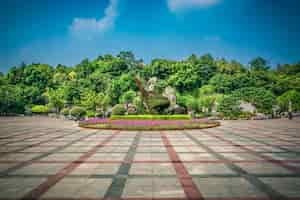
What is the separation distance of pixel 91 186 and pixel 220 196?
136 inches

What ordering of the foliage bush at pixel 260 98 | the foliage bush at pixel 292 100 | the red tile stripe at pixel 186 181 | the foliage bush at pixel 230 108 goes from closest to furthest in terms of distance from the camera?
the red tile stripe at pixel 186 181 < the foliage bush at pixel 230 108 < the foliage bush at pixel 260 98 < the foliage bush at pixel 292 100

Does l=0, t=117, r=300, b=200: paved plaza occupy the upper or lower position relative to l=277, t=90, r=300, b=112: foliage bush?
lower

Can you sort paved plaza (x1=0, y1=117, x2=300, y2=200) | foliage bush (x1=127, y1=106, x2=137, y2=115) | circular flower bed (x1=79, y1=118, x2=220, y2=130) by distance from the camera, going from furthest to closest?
foliage bush (x1=127, y1=106, x2=137, y2=115) < circular flower bed (x1=79, y1=118, x2=220, y2=130) < paved plaza (x1=0, y1=117, x2=300, y2=200)

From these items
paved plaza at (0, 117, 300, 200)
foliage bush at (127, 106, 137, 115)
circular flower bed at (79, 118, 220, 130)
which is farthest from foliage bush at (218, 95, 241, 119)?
paved plaza at (0, 117, 300, 200)

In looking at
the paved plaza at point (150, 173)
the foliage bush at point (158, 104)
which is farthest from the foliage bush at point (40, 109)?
the paved plaza at point (150, 173)

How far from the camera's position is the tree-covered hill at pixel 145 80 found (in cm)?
4253

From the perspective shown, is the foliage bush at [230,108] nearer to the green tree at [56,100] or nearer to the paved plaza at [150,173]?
the paved plaza at [150,173]

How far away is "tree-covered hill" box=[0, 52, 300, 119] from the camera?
140ft

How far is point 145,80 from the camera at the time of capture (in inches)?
2302

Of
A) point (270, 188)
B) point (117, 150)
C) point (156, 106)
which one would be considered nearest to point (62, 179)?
point (117, 150)

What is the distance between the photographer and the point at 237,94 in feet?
127

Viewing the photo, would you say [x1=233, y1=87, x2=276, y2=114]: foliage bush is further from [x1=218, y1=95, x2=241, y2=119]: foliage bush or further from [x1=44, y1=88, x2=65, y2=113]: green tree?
[x1=44, y1=88, x2=65, y2=113]: green tree

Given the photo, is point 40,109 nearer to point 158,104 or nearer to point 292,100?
point 158,104

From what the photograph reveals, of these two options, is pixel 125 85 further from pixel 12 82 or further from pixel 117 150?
pixel 117 150
